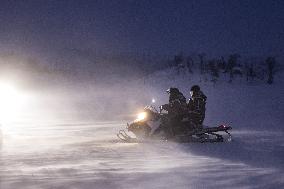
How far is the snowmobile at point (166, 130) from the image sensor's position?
18.5m

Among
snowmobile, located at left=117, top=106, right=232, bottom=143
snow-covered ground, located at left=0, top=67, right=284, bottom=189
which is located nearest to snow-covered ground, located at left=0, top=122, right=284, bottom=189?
snow-covered ground, located at left=0, top=67, right=284, bottom=189

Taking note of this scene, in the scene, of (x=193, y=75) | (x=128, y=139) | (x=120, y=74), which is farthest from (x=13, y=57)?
(x=128, y=139)

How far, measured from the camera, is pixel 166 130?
19.1m

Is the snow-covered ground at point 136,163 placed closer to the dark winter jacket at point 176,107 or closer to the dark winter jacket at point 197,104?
the dark winter jacket at point 176,107

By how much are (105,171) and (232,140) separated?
800 centimetres

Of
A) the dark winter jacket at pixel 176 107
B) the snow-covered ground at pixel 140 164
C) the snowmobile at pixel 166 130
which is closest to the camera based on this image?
the snow-covered ground at pixel 140 164

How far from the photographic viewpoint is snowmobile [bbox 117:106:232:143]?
18.5 metres

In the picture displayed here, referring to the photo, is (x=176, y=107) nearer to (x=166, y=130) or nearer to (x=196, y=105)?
(x=196, y=105)

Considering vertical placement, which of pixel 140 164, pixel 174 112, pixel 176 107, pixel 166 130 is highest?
pixel 176 107

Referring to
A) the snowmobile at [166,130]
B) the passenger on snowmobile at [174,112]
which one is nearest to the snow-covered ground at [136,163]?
the snowmobile at [166,130]

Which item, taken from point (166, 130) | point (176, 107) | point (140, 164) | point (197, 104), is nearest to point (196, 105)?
point (197, 104)

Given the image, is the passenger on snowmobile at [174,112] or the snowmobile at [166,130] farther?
the passenger on snowmobile at [174,112]

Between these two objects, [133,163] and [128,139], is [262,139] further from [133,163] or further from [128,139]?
[133,163]

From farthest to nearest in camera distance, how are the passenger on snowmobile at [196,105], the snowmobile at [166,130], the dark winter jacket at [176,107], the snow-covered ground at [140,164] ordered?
the dark winter jacket at [176,107] → the passenger on snowmobile at [196,105] → the snowmobile at [166,130] → the snow-covered ground at [140,164]
